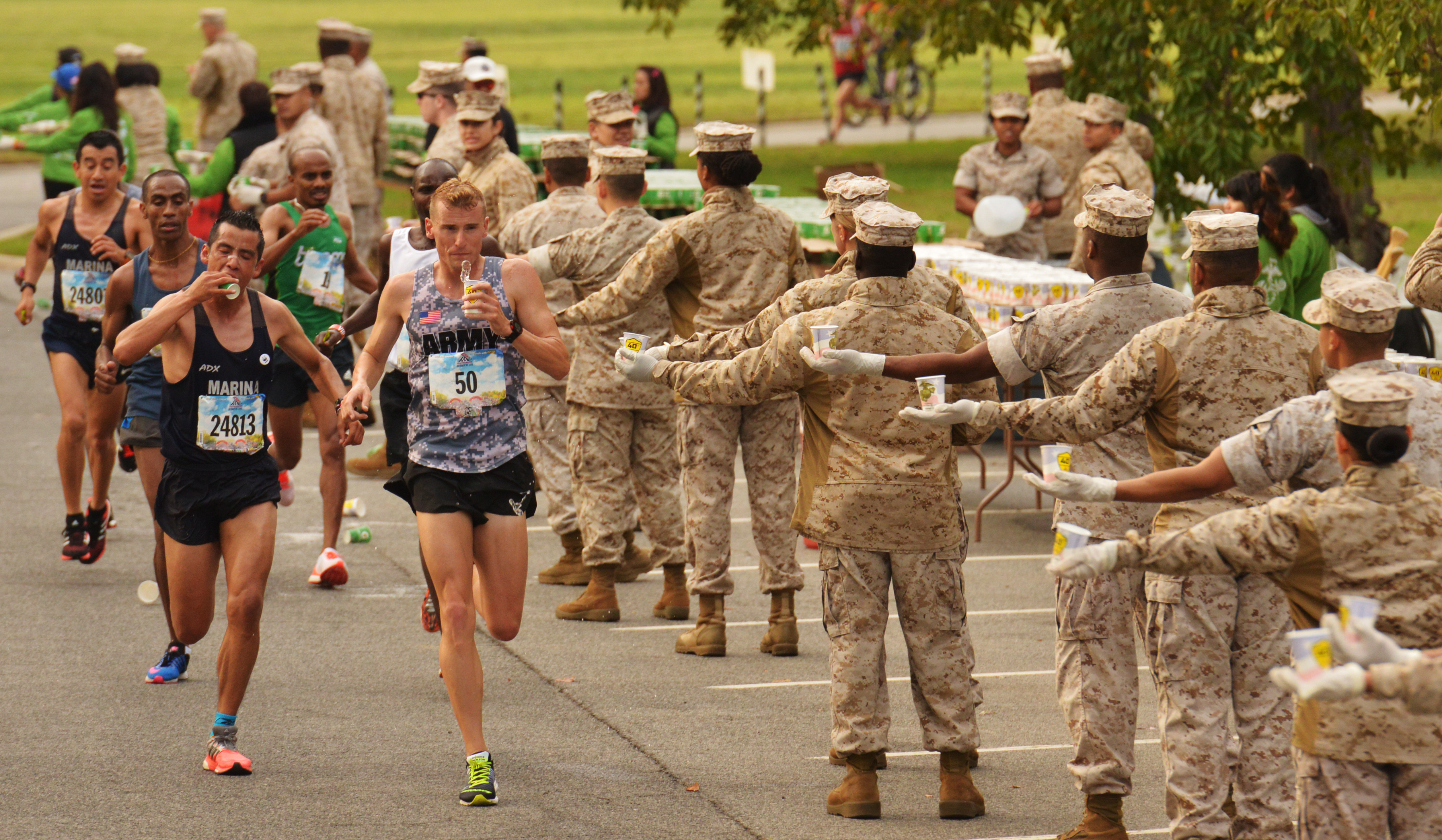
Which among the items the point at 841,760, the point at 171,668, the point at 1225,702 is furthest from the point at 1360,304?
the point at 171,668

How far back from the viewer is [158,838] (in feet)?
19.8

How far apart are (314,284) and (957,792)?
5.27 meters

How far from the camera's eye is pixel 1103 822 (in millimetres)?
5938

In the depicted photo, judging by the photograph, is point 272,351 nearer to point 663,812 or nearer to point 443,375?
point 443,375

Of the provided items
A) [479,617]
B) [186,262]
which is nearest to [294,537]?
[479,617]

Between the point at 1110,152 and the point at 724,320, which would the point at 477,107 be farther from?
the point at 1110,152

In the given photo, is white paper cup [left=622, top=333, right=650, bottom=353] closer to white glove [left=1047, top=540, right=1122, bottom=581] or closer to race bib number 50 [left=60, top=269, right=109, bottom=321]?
white glove [left=1047, top=540, right=1122, bottom=581]

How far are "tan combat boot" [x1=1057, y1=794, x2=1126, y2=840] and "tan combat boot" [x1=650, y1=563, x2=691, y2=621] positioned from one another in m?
3.56

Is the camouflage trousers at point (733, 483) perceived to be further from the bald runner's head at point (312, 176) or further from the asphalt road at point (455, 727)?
the bald runner's head at point (312, 176)

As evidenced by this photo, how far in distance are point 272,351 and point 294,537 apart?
388 cm

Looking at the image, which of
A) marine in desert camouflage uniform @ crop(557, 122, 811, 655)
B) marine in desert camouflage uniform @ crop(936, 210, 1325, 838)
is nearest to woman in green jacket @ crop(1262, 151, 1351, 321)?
marine in desert camouflage uniform @ crop(557, 122, 811, 655)

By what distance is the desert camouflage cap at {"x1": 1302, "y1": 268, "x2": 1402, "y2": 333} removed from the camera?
15.3ft

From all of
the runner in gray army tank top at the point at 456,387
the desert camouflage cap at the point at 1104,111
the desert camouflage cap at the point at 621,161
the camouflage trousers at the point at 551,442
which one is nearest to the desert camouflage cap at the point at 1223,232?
the runner in gray army tank top at the point at 456,387

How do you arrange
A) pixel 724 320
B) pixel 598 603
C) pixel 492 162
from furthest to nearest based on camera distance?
pixel 492 162 < pixel 598 603 < pixel 724 320
